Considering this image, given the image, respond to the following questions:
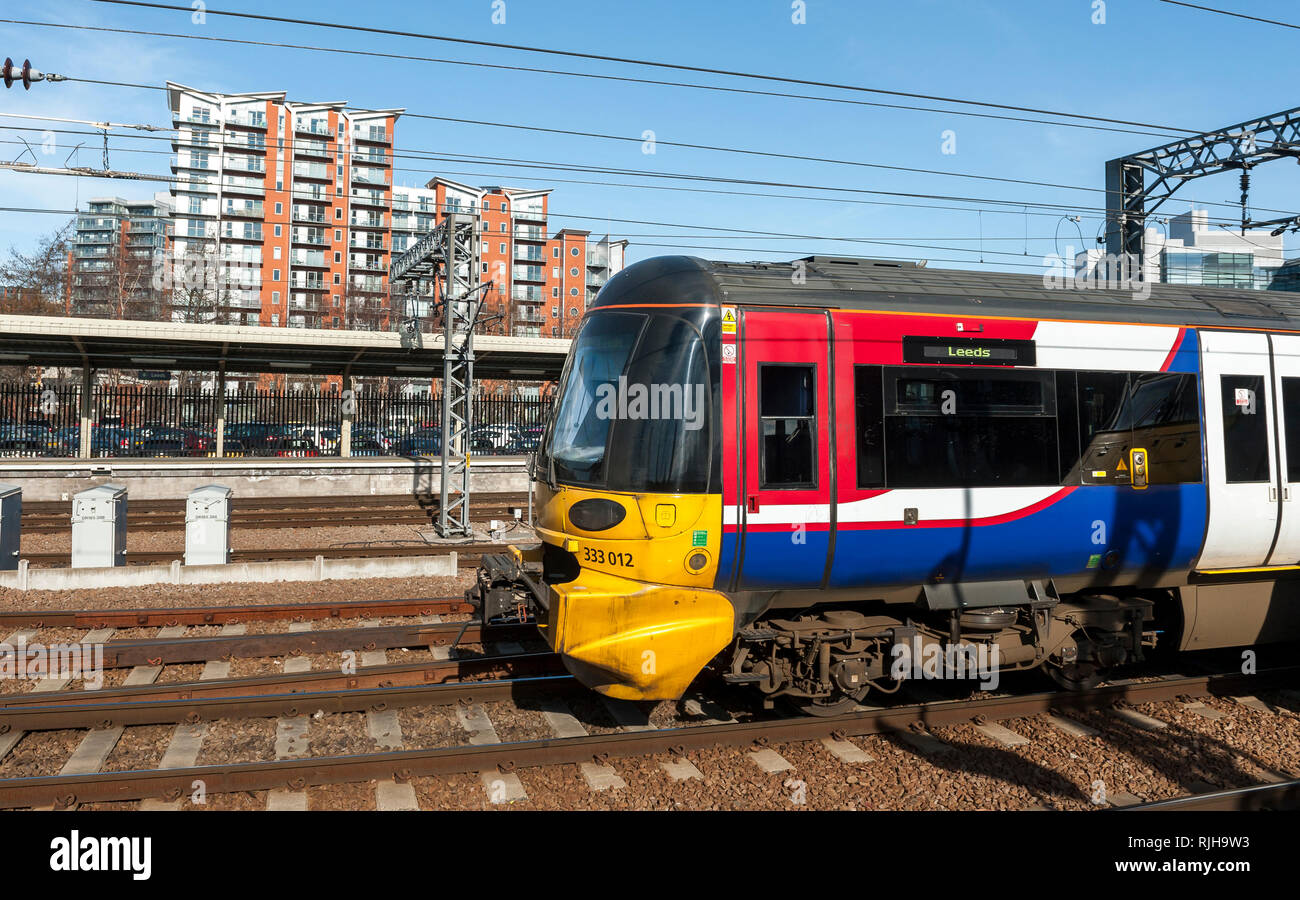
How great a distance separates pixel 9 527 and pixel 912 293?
45.3ft

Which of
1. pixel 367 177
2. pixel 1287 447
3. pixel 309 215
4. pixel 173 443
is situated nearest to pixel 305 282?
pixel 309 215

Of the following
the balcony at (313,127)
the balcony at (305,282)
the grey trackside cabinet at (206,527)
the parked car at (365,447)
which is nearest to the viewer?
the grey trackside cabinet at (206,527)

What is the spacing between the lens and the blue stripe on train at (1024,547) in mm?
6500

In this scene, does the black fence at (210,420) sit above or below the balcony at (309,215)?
below

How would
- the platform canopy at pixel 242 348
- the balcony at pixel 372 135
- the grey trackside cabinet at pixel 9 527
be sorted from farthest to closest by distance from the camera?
1. the balcony at pixel 372 135
2. the platform canopy at pixel 242 348
3. the grey trackside cabinet at pixel 9 527

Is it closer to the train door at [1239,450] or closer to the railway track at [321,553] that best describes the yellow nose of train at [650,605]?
the train door at [1239,450]

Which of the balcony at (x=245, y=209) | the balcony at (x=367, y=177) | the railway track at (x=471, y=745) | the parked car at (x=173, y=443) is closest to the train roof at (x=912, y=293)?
the railway track at (x=471, y=745)

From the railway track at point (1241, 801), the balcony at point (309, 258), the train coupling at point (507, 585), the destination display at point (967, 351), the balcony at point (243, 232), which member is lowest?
the railway track at point (1241, 801)

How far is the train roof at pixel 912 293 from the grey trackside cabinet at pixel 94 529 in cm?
970

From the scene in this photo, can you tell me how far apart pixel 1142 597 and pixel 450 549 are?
38.7 feet

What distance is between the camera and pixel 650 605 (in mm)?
6316
